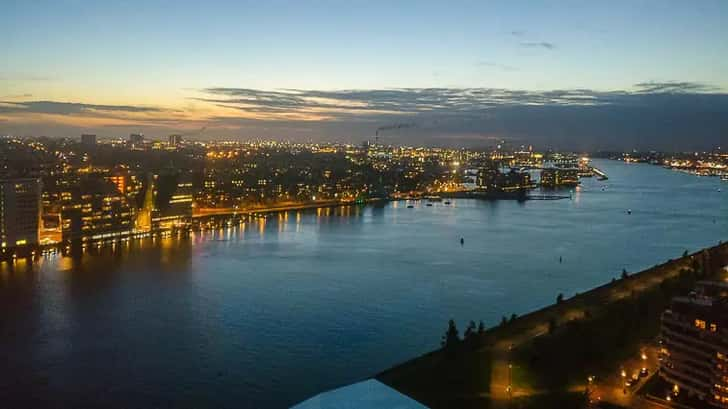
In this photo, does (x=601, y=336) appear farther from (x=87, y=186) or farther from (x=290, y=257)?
(x=87, y=186)

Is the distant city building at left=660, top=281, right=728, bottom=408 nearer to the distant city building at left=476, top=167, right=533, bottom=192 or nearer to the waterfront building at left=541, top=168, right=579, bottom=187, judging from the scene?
the distant city building at left=476, top=167, right=533, bottom=192

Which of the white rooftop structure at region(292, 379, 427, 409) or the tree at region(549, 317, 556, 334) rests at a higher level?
the tree at region(549, 317, 556, 334)

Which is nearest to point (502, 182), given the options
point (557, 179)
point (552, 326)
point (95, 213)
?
point (557, 179)

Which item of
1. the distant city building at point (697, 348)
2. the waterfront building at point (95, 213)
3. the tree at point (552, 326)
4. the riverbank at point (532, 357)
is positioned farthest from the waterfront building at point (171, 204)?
the distant city building at point (697, 348)

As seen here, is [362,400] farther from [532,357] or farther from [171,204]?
[171,204]

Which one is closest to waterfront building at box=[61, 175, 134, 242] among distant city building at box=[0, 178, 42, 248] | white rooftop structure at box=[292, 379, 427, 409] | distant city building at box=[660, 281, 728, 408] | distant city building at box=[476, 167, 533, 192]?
distant city building at box=[0, 178, 42, 248]

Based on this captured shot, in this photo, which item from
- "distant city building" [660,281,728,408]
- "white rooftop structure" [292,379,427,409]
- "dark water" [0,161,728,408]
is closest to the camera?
"white rooftop structure" [292,379,427,409]


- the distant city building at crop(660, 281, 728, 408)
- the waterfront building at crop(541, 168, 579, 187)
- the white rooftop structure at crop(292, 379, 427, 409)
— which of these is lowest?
the white rooftop structure at crop(292, 379, 427, 409)

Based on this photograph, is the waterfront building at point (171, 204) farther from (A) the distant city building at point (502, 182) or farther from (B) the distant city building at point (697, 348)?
(A) the distant city building at point (502, 182)
